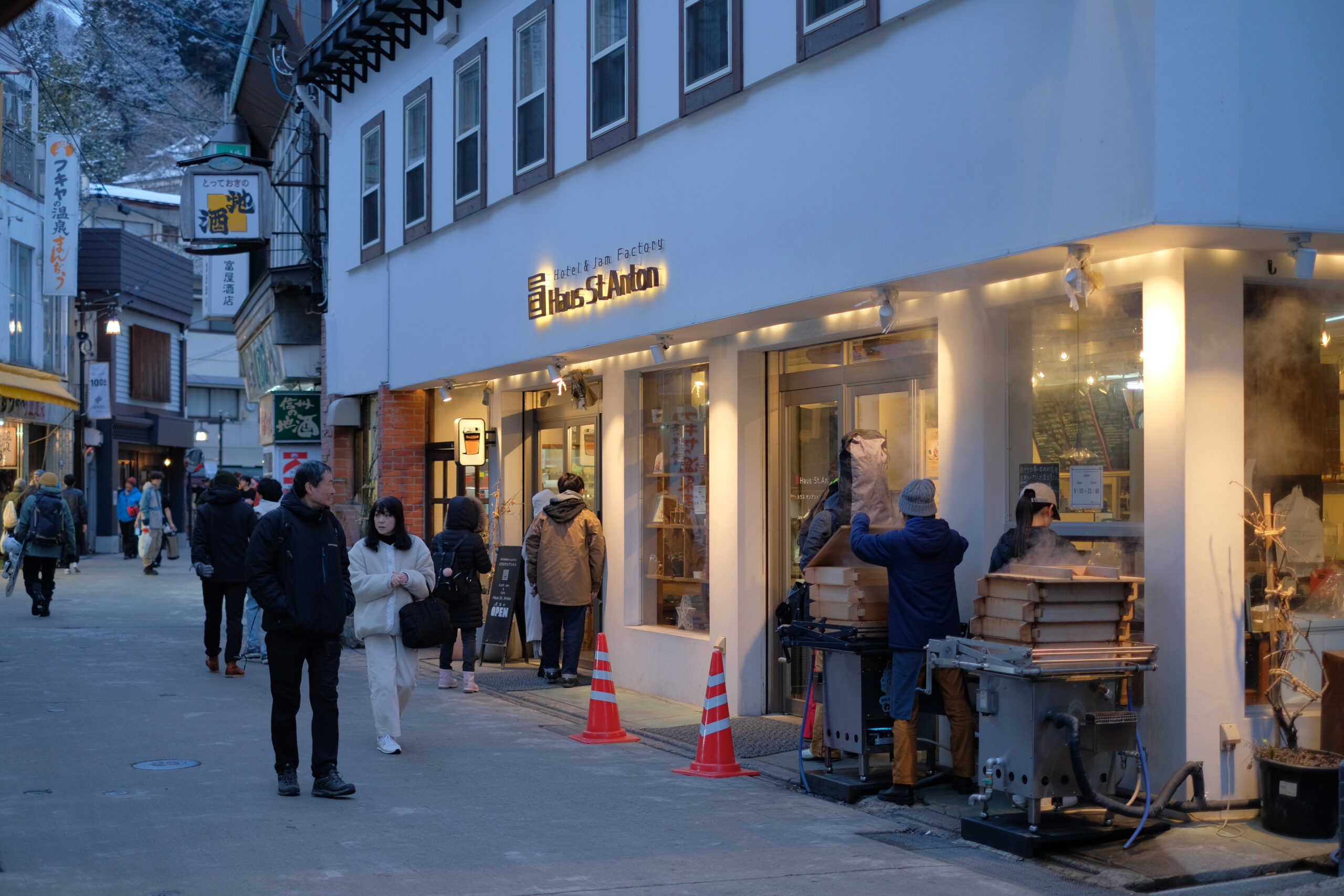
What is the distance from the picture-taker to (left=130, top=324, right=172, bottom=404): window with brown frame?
4516 cm

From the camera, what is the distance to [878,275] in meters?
9.27

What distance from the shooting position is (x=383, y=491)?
18.6 meters

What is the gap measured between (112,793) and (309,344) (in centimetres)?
1621

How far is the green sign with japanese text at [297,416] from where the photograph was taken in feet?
77.2

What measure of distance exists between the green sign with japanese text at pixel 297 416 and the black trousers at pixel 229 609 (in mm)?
9084

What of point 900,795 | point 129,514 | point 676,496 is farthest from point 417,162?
point 129,514

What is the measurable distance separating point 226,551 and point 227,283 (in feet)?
54.1

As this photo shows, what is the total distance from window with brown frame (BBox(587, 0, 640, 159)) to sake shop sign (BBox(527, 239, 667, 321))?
3.20 feet

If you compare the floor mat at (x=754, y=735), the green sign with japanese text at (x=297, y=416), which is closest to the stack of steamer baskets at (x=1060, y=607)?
the floor mat at (x=754, y=735)

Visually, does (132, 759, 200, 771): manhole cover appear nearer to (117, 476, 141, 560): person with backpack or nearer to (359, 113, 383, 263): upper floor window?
(359, 113, 383, 263): upper floor window

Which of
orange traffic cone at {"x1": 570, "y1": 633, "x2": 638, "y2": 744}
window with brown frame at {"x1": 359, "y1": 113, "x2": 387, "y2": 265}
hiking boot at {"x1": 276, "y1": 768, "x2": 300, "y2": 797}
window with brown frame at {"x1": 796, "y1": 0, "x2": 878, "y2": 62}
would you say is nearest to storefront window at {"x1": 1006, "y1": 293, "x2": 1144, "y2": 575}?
window with brown frame at {"x1": 796, "y1": 0, "x2": 878, "y2": 62}

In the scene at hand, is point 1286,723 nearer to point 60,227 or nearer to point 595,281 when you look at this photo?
point 595,281

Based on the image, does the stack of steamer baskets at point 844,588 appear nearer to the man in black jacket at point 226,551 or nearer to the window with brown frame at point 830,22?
the window with brown frame at point 830,22

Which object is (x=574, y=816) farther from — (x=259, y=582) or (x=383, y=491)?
(x=383, y=491)
